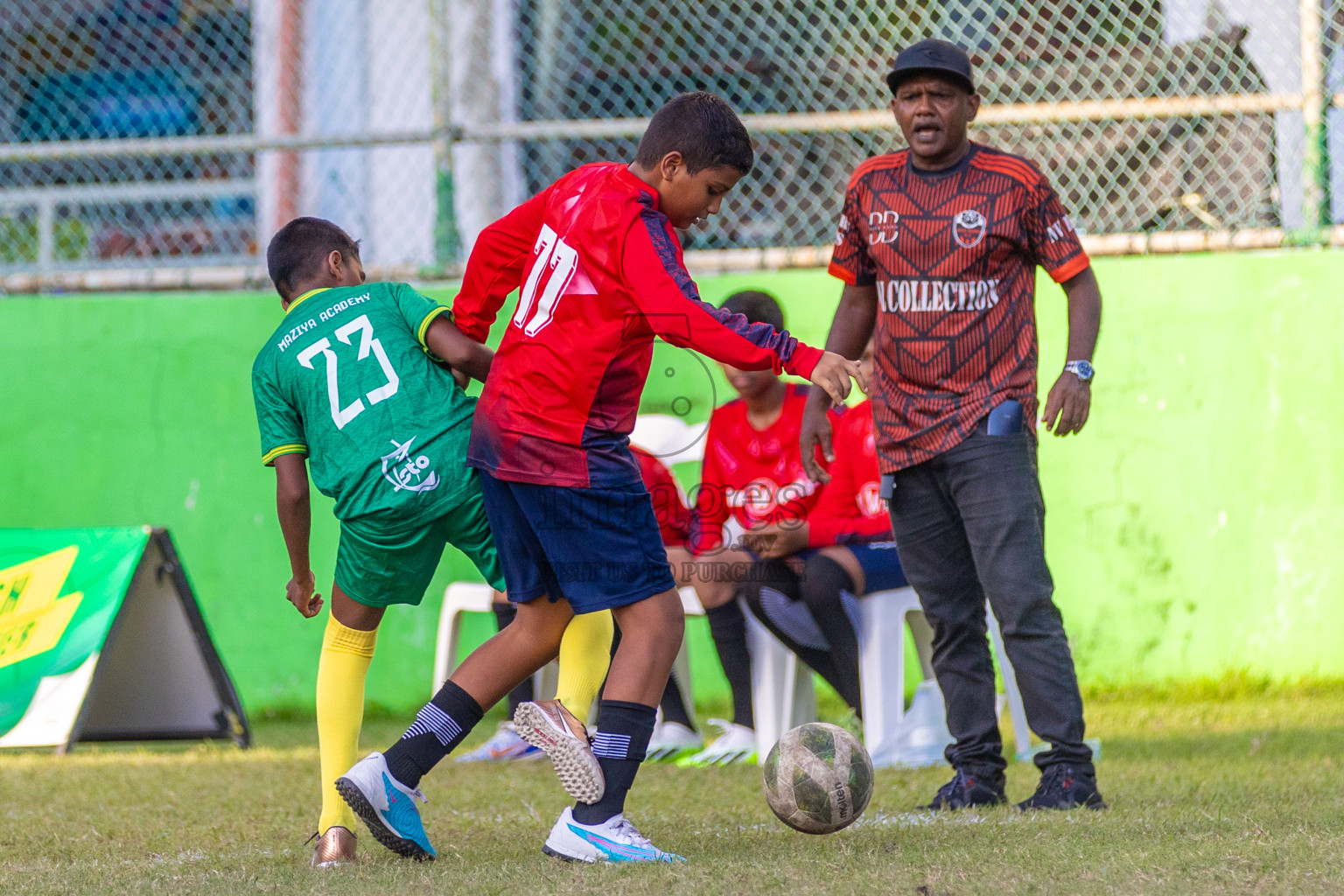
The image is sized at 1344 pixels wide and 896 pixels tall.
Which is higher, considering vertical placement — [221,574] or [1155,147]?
[1155,147]

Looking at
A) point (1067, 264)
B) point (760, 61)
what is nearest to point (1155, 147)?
point (760, 61)

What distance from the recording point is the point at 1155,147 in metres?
6.21

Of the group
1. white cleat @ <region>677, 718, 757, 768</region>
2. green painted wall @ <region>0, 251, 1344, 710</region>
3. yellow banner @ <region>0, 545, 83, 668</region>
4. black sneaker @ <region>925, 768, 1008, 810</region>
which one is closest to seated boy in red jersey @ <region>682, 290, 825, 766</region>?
white cleat @ <region>677, 718, 757, 768</region>

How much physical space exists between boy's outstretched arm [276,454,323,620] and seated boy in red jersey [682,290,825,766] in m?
1.91

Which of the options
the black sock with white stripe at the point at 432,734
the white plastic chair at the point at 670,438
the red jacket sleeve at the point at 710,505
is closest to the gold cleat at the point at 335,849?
the black sock with white stripe at the point at 432,734

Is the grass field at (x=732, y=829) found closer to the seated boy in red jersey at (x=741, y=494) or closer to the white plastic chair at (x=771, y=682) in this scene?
the white plastic chair at (x=771, y=682)

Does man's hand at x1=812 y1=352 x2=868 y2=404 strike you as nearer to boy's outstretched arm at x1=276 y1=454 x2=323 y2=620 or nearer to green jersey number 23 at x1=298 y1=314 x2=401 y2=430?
green jersey number 23 at x1=298 y1=314 x2=401 y2=430

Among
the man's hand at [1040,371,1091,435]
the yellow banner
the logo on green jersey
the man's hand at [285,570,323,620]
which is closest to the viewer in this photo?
the logo on green jersey

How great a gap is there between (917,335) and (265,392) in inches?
67.0

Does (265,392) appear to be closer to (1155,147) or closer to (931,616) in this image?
(931,616)

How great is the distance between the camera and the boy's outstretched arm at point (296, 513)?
3.34 m

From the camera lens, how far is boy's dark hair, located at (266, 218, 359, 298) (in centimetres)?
353

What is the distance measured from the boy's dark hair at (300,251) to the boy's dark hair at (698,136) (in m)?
0.91

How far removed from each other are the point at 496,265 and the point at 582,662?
957mm
